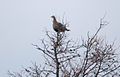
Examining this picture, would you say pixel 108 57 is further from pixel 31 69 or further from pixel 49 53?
pixel 31 69

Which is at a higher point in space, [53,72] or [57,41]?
[57,41]

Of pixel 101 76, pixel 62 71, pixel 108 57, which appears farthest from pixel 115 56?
pixel 62 71

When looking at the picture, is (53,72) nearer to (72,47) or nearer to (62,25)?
(72,47)

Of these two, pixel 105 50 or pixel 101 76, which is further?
pixel 105 50

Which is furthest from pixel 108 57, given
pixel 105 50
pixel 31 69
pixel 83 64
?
pixel 31 69

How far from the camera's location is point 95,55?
1070 cm

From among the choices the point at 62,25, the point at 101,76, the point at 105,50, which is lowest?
the point at 101,76

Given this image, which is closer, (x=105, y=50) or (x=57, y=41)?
(x=57, y=41)

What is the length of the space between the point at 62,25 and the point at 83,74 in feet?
6.91

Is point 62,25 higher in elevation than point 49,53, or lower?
higher

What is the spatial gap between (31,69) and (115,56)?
327cm

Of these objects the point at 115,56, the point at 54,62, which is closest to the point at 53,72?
the point at 54,62

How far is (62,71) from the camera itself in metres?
10.6

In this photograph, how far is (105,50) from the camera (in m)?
10.9
